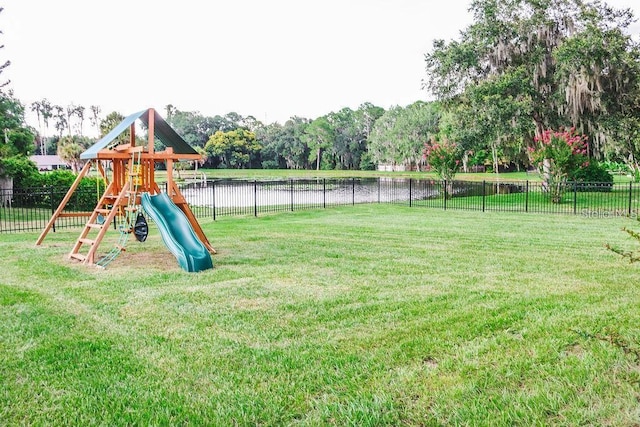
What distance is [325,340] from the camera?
4.29 m

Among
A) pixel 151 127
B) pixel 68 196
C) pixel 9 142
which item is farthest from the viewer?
pixel 9 142

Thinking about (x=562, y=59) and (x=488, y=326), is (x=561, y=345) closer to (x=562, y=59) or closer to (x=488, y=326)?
(x=488, y=326)

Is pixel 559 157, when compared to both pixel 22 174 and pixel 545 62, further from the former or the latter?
pixel 22 174

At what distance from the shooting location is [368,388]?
11.0 feet

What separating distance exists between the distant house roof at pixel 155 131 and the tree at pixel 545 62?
16442 mm

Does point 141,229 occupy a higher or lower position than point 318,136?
lower

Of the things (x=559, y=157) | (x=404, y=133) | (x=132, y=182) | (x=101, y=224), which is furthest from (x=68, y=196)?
(x=404, y=133)

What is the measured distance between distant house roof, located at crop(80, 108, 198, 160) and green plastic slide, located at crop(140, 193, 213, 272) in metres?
1.51

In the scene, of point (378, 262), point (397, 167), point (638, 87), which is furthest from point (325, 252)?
point (397, 167)

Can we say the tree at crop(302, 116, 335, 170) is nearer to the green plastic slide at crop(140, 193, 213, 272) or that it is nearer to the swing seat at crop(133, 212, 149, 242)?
the swing seat at crop(133, 212, 149, 242)

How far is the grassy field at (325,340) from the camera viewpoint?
310 cm

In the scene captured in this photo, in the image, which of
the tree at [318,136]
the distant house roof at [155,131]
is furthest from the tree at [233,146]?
the distant house roof at [155,131]

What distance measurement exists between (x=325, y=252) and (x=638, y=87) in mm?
19989

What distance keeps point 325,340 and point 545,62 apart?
23108 mm
